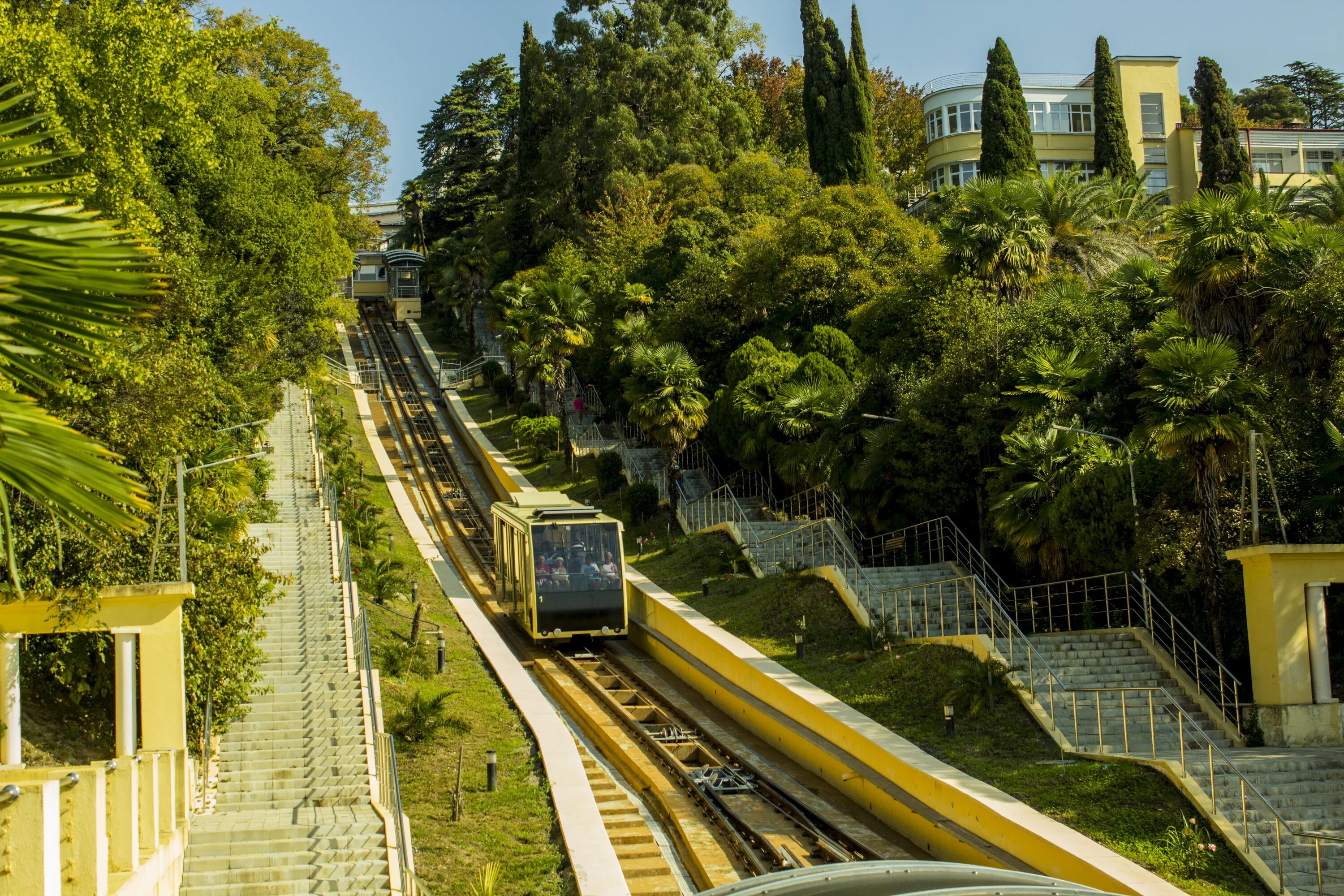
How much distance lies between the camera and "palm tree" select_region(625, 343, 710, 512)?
115ft

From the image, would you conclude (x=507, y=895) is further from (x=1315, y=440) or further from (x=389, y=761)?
(x=1315, y=440)

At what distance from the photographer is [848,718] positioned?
1941cm

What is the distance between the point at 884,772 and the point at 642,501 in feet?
68.7

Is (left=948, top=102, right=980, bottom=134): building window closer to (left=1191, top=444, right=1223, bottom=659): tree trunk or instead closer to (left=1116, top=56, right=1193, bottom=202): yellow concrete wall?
(left=1116, top=56, right=1193, bottom=202): yellow concrete wall

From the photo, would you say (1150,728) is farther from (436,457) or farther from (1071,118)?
(1071,118)

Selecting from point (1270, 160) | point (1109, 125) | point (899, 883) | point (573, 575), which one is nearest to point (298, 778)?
point (573, 575)

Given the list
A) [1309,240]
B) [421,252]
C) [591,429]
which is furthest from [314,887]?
[421,252]

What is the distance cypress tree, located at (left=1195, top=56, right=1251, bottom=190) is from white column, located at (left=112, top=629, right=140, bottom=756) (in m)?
44.2

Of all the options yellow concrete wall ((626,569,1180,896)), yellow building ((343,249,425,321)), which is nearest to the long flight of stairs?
yellow concrete wall ((626,569,1180,896))

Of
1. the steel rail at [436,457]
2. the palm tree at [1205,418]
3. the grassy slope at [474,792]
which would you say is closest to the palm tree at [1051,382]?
the palm tree at [1205,418]

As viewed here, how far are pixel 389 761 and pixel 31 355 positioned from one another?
14538 millimetres

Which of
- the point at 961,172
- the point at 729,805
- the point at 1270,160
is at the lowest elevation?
the point at 729,805

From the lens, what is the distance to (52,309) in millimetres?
3223

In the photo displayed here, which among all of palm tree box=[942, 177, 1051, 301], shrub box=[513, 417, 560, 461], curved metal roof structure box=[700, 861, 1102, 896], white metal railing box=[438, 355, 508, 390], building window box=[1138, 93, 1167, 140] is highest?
building window box=[1138, 93, 1167, 140]
